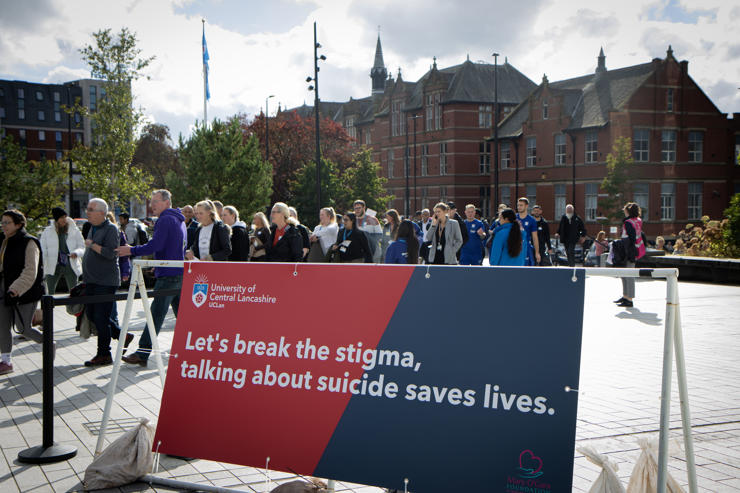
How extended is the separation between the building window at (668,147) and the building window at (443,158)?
20.6 metres

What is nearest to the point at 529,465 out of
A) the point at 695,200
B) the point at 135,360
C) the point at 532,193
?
the point at 135,360

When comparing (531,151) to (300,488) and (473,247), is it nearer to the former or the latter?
(473,247)

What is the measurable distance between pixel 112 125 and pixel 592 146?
35058 mm

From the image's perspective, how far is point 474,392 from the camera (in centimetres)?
340

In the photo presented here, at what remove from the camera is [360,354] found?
3.70 metres

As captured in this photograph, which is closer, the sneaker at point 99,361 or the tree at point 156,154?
the sneaker at point 99,361

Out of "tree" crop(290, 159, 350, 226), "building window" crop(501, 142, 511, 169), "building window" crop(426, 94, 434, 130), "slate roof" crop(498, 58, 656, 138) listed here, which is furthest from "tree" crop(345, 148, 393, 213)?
"building window" crop(426, 94, 434, 130)

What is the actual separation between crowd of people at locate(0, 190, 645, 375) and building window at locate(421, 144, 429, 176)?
175 ft

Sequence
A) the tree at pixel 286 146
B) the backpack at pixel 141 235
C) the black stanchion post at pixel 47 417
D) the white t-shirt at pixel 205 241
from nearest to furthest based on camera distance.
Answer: the black stanchion post at pixel 47 417 < the white t-shirt at pixel 205 241 < the backpack at pixel 141 235 < the tree at pixel 286 146

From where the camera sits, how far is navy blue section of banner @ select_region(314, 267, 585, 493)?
323 centimetres

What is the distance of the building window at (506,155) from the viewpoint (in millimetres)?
58594

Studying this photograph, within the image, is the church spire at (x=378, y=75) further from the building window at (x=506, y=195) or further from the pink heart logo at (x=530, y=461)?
the pink heart logo at (x=530, y=461)

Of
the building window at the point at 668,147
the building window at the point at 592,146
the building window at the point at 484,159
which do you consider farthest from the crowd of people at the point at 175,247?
the building window at the point at 484,159

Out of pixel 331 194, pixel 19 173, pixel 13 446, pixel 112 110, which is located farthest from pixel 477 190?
pixel 13 446
